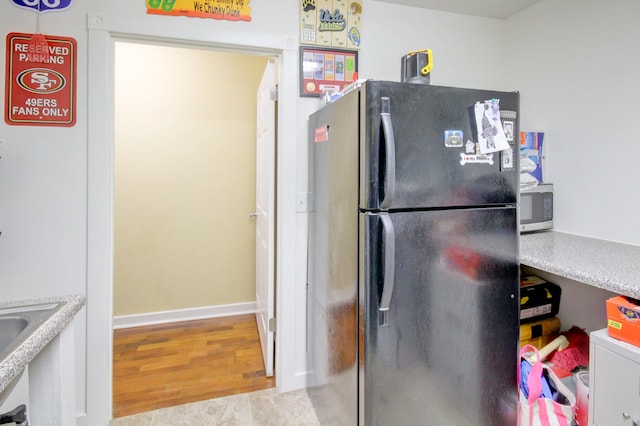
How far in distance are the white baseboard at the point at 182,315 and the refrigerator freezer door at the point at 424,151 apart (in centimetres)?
230

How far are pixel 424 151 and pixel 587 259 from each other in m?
0.89

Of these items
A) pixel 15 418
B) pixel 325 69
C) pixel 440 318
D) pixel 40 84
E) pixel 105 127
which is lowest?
pixel 15 418

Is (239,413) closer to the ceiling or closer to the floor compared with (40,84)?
closer to the floor

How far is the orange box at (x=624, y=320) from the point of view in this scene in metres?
1.10

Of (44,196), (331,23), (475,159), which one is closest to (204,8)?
(331,23)

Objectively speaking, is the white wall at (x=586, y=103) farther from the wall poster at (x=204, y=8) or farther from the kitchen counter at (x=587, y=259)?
the wall poster at (x=204, y=8)

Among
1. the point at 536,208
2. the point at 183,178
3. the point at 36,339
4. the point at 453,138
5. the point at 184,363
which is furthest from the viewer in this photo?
the point at 183,178

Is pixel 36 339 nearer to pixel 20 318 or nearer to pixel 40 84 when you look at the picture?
pixel 20 318

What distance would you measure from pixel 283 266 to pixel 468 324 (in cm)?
102

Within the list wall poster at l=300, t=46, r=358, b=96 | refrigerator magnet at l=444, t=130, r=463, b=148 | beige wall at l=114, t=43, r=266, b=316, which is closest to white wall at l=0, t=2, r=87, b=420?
wall poster at l=300, t=46, r=358, b=96

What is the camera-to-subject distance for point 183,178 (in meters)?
2.98

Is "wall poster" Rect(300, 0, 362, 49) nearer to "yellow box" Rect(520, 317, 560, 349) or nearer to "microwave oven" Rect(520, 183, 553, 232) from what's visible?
"microwave oven" Rect(520, 183, 553, 232)

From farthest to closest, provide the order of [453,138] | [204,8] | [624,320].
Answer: [204,8]
[453,138]
[624,320]

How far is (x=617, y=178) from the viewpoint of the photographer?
69.8 inches
